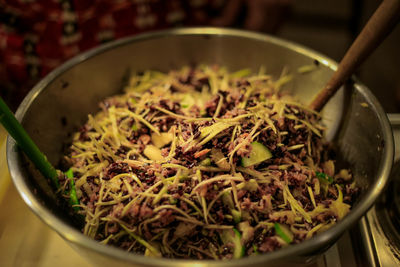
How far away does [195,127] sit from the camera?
3.35 feet

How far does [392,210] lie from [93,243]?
1007 mm

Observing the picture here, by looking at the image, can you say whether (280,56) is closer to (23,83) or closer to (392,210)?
(392,210)

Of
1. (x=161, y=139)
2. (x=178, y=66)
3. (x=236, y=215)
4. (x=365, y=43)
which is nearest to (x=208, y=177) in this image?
(x=236, y=215)

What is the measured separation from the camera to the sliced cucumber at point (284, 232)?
867 mm

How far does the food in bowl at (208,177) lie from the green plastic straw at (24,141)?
0.18ft

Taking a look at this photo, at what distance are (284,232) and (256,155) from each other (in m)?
0.22

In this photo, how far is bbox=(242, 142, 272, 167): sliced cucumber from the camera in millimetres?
940

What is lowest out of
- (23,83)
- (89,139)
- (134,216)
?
(23,83)

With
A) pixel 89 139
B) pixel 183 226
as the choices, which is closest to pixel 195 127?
pixel 183 226

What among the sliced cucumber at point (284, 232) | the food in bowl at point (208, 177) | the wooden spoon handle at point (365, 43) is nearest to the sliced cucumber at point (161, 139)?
the food in bowl at point (208, 177)

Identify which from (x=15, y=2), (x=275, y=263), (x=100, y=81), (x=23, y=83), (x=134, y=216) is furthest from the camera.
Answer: (x=23, y=83)

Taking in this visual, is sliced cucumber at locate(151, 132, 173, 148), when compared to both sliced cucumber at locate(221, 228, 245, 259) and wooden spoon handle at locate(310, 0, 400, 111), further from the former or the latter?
wooden spoon handle at locate(310, 0, 400, 111)

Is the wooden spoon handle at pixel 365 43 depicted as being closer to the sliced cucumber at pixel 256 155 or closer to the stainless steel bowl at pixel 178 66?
the stainless steel bowl at pixel 178 66

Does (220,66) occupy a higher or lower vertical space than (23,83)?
higher
